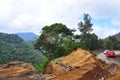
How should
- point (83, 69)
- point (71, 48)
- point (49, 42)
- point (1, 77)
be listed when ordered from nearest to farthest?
point (1, 77), point (83, 69), point (71, 48), point (49, 42)

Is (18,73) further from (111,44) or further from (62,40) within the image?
(111,44)

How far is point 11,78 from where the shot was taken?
23125mm

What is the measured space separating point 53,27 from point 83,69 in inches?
2972

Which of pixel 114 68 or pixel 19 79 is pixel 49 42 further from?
pixel 19 79

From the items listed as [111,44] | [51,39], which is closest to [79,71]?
[51,39]

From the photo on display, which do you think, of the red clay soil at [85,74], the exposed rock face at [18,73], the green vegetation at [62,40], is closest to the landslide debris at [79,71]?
the red clay soil at [85,74]

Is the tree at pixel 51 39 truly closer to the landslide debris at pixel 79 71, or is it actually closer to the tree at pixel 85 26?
the tree at pixel 85 26

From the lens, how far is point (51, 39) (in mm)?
94500

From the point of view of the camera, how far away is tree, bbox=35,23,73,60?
9212cm

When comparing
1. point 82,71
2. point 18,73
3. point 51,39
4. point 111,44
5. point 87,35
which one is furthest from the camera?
point 111,44

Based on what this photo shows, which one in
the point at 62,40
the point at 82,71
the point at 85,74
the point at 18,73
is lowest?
the point at 85,74

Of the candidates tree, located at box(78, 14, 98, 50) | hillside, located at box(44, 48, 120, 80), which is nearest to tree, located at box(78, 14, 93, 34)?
tree, located at box(78, 14, 98, 50)

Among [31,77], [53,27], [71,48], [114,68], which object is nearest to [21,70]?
[31,77]

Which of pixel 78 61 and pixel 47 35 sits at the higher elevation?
pixel 47 35
